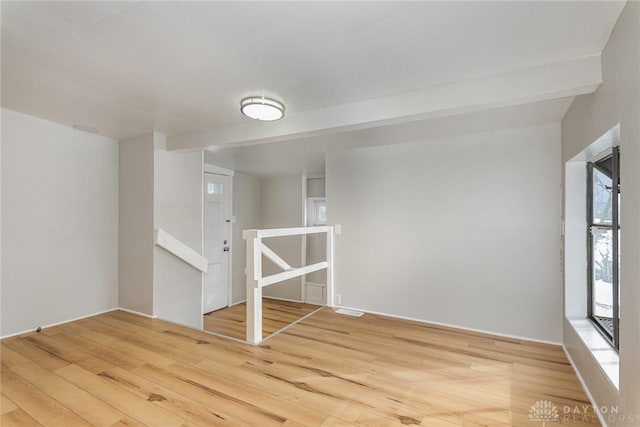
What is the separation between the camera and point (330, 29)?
5.19 ft

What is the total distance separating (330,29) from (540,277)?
2951mm

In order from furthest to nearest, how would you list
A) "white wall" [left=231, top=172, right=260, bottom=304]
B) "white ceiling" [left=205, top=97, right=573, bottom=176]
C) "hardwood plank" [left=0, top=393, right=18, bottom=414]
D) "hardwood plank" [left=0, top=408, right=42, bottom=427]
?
1. "white wall" [left=231, top=172, right=260, bottom=304]
2. "white ceiling" [left=205, top=97, right=573, bottom=176]
3. "hardwood plank" [left=0, top=393, right=18, bottom=414]
4. "hardwood plank" [left=0, top=408, right=42, bottom=427]

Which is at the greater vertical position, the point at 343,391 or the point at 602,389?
the point at 602,389

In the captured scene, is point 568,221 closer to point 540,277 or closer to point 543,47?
point 540,277

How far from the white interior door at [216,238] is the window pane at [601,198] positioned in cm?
486

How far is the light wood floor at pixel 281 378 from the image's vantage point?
1769mm

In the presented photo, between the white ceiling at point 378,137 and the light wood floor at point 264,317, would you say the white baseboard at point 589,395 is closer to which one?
the white ceiling at point 378,137

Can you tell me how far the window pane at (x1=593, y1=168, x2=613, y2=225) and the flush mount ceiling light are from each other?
248 cm

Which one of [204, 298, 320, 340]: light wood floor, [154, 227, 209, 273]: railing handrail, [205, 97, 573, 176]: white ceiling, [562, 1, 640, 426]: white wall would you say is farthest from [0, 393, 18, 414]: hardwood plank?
[562, 1, 640, 426]: white wall

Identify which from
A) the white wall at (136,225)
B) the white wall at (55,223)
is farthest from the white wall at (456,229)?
the white wall at (55,223)

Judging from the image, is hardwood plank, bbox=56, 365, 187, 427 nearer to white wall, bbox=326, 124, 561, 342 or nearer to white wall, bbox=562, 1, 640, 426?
white wall, bbox=562, 1, 640, 426

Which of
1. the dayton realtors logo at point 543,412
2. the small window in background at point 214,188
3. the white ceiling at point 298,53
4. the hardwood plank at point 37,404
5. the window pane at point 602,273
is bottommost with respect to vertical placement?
the dayton realtors logo at point 543,412

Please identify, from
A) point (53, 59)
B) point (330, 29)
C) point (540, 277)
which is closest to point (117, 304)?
point (53, 59)

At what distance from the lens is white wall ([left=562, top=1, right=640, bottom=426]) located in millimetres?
1311
